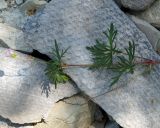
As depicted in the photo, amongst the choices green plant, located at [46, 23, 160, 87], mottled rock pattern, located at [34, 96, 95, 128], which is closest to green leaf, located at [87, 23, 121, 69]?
green plant, located at [46, 23, 160, 87]

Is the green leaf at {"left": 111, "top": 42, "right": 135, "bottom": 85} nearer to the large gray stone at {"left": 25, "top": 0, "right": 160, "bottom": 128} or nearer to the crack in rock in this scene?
the large gray stone at {"left": 25, "top": 0, "right": 160, "bottom": 128}

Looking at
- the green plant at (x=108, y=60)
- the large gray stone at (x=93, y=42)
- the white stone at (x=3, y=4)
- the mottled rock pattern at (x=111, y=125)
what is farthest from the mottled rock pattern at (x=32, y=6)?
the mottled rock pattern at (x=111, y=125)

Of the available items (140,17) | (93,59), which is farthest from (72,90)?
(140,17)

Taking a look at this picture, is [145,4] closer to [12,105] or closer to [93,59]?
[93,59]

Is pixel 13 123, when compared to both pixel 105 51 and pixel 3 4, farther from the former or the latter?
pixel 3 4

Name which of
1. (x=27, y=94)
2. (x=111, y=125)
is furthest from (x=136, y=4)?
(x=27, y=94)

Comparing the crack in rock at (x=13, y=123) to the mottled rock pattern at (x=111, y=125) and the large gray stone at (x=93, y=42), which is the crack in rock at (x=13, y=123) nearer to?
the large gray stone at (x=93, y=42)
